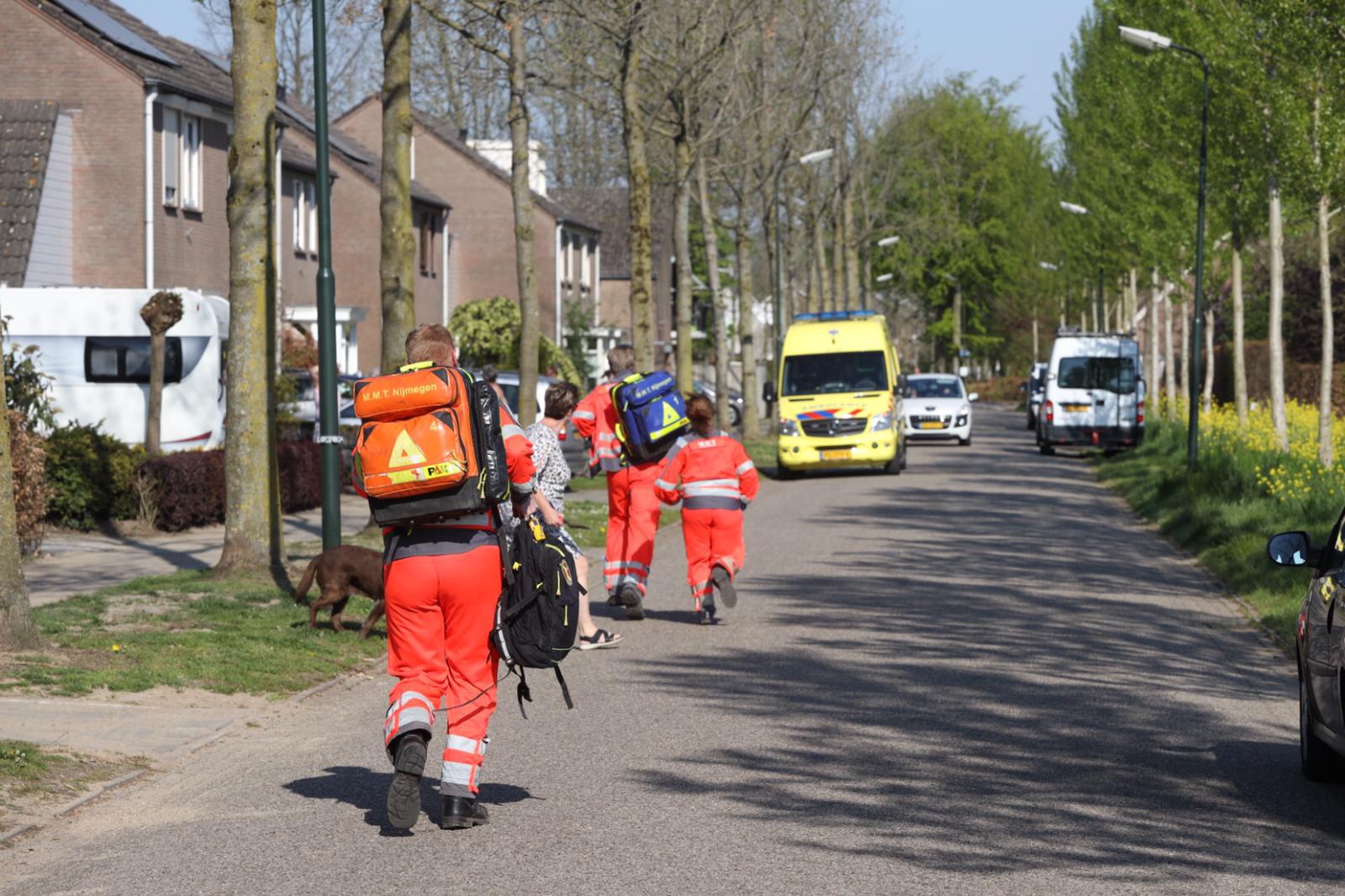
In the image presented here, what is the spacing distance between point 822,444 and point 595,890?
2588 centimetres

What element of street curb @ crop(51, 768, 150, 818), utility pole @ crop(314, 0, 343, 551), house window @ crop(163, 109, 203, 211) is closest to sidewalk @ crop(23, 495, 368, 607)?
utility pole @ crop(314, 0, 343, 551)

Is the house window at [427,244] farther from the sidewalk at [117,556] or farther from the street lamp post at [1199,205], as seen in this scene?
the sidewalk at [117,556]

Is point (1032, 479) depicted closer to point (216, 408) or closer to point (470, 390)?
point (216, 408)

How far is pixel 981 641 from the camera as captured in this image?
40.8 feet

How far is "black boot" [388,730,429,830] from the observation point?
22.0ft

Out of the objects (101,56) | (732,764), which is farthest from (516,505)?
(101,56)

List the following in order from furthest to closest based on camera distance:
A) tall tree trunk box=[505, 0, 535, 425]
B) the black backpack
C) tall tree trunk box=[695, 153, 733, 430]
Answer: tall tree trunk box=[695, 153, 733, 430], tall tree trunk box=[505, 0, 535, 425], the black backpack

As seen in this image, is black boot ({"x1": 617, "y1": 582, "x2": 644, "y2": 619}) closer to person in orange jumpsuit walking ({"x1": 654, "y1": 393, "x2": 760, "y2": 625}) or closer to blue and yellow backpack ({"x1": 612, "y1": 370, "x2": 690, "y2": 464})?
person in orange jumpsuit walking ({"x1": 654, "y1": 393, "x2": 760, "y2": 625})

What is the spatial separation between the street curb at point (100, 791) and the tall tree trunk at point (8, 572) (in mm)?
2715

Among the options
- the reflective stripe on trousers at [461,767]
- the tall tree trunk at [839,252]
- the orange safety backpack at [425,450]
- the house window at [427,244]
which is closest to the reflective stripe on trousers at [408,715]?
the reflective stripe on trousers at [461,767]

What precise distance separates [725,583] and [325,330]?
3939 millimetres

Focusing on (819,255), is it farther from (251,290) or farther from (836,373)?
(251,290)

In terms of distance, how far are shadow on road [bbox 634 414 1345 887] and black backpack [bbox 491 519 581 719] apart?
2.96ft

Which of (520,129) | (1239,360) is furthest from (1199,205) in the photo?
(520,129)
